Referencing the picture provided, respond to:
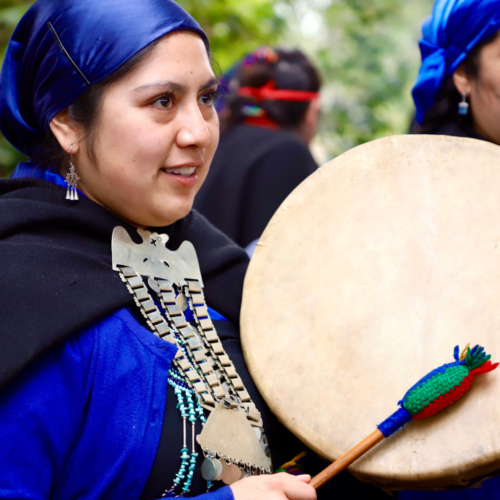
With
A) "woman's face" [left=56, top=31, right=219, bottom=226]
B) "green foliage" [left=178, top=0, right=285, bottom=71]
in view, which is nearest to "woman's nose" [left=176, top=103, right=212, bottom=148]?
"woman's face" [left=56, top=31, right=219, bottom=226]

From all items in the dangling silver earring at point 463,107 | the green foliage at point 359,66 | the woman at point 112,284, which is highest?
the dangling silver earring at point 463,107

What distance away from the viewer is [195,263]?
→ 58.8 inches

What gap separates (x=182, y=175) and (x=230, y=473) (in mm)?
650

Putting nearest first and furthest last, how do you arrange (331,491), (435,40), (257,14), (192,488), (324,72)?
(192,488) < (331,491) < (435,40) < (257,14) < (324,72)

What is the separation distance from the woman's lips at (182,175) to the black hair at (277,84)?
7.09 feet

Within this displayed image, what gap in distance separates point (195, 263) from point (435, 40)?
0.96m

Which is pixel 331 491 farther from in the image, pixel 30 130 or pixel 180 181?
pixel 30 130

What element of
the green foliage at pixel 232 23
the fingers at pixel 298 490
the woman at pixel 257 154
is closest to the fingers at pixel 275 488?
the fingers at pixel 298 490

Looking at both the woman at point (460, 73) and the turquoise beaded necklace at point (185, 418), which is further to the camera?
the woman at point (460, 73)

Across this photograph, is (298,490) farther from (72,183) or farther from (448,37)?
(448,37)

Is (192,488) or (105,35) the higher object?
(105,35)

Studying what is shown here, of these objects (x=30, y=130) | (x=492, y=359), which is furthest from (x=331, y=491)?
(x=30, y=130)

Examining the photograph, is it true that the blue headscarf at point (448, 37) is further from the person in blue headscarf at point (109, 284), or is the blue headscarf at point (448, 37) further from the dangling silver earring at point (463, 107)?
the person in blue headscarf at point (109, 284)

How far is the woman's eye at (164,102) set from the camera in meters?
1.25
